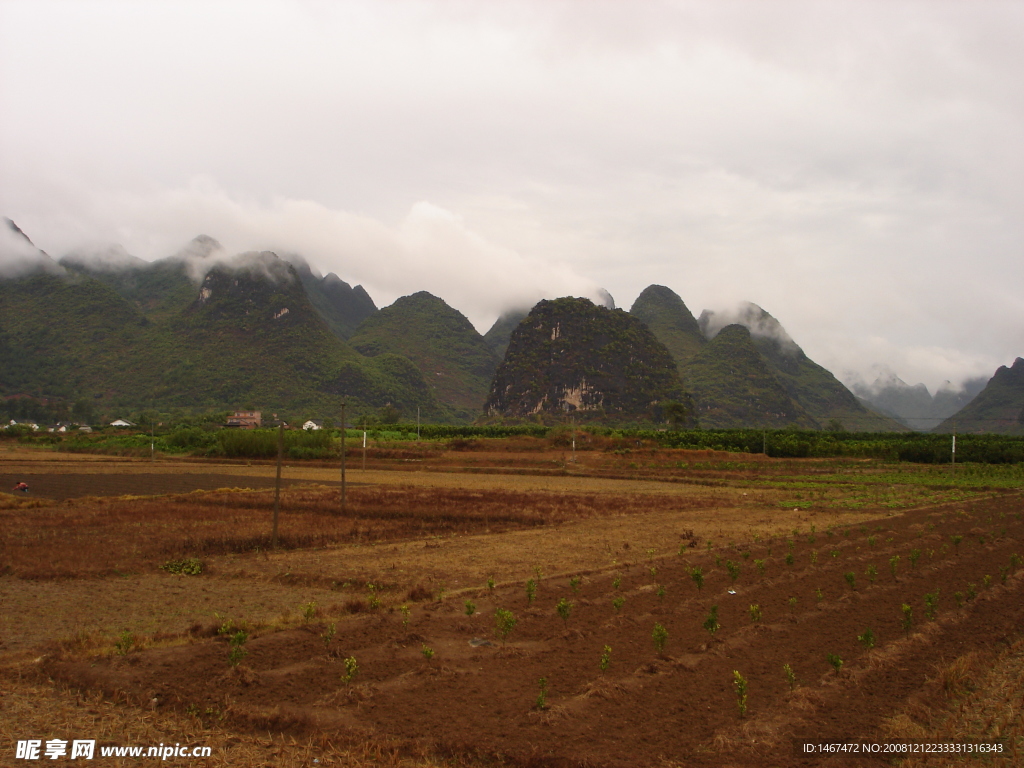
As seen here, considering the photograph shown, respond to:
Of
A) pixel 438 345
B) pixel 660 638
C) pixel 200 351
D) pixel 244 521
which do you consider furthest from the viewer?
pixel 438 345

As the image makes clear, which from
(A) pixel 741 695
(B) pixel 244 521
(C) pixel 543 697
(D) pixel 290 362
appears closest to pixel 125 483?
(B) pixel 244 521

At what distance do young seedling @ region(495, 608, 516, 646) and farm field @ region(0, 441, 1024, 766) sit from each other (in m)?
0.05

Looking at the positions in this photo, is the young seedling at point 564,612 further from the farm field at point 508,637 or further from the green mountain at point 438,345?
the green mountain at point 438,345

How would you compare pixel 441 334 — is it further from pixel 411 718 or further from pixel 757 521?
pixel 411 718

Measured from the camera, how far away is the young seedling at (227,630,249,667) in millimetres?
6758

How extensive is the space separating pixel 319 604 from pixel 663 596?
528 centimetres

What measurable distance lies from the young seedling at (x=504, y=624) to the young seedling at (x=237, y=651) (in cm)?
290

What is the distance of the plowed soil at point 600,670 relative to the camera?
5.45 meters

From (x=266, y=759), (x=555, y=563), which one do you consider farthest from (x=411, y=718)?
(x=555, y=563)

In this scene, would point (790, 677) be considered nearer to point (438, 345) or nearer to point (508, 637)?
point (508, 637)

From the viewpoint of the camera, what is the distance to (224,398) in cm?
10800

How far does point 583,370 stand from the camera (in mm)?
121438

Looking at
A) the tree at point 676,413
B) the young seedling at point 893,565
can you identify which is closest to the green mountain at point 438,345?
Result: the tree at point 676,413

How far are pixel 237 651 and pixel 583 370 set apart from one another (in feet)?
380
